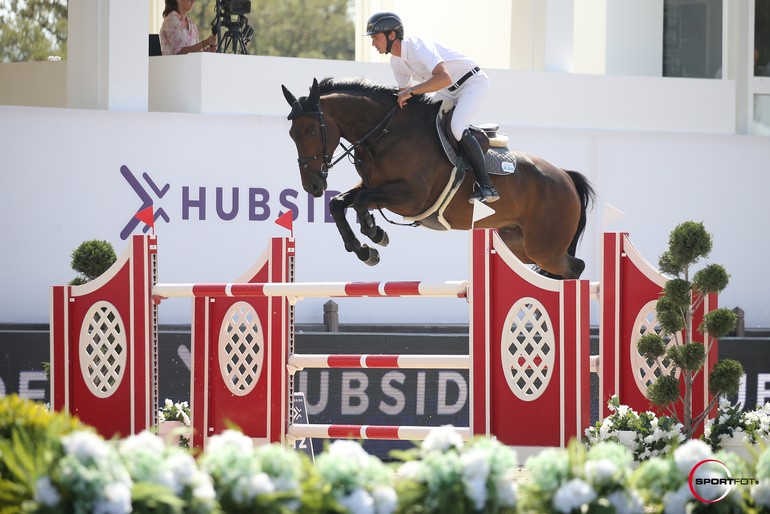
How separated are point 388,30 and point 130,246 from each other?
167cm

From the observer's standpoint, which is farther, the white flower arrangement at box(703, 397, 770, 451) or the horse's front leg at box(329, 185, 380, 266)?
the horse's front leg at box(329, 185, 380, 266)

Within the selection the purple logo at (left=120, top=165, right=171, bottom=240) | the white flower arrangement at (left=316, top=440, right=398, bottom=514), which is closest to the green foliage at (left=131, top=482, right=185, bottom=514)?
the white flower arrangement at (left=316, top=440, right=398, bottom=514)

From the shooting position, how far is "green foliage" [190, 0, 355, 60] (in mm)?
30703

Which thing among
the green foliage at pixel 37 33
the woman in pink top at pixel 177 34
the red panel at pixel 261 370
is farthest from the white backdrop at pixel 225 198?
the green foliage at pixel 37 33

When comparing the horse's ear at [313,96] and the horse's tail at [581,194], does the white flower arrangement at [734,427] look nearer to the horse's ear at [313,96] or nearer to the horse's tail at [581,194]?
the horse's tail at [581,194]

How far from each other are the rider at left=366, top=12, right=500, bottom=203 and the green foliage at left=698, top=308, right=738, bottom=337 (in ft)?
5.18

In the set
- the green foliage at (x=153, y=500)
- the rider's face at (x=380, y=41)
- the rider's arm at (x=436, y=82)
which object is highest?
the rider's face at (x=380, y=41)

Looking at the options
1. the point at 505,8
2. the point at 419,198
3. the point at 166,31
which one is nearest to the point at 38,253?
the point at 166,31

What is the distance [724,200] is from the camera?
998 centimetres

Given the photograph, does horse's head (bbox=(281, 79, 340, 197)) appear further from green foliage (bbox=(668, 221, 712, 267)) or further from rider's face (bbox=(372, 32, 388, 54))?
green foliage (bbox=(668, 221, 712, 267))

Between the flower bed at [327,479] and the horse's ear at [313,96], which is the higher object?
the horse's ear at [313,96]

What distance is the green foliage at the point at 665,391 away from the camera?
15.6ft

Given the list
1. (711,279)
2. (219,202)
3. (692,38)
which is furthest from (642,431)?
(692,38)

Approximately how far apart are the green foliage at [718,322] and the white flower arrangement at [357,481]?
2.62 metres
